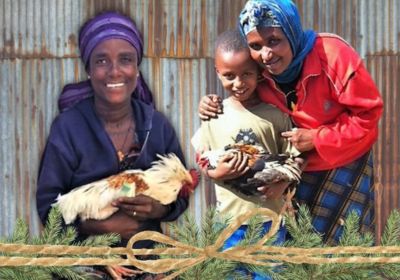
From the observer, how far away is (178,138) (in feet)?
13.8

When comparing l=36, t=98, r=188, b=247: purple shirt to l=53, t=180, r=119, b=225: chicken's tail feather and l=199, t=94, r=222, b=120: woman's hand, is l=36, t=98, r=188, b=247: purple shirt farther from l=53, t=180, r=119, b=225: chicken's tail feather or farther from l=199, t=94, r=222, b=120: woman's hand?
l=199, t=94, r=222, b=120: woman's hand

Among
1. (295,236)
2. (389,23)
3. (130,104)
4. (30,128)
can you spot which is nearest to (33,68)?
(30,128)

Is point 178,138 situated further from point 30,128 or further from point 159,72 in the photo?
point 30,128

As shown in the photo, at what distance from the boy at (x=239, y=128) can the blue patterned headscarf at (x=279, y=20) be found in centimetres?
9

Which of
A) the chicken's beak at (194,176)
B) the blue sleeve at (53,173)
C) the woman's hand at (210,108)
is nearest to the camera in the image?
the woman's hand at (210,108)

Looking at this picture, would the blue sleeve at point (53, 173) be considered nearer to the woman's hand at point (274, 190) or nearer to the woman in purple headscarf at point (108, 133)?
the woman in purple headscarf at point (108, 133)

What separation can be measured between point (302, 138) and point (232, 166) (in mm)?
231

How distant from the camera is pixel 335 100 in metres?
2.70

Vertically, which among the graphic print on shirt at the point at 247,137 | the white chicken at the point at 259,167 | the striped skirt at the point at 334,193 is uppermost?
the graphic print on shirt at the point at 247,137

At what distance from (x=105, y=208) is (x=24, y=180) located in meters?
0.73

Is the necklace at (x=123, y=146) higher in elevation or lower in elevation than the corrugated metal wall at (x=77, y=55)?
lower

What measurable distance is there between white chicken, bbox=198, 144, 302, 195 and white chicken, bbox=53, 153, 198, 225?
1.01 metres

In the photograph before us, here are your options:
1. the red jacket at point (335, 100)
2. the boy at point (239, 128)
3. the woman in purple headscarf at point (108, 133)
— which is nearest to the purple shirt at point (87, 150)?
the woman in purple headscarf at point (108, 133)

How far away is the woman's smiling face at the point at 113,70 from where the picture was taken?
385 cm
